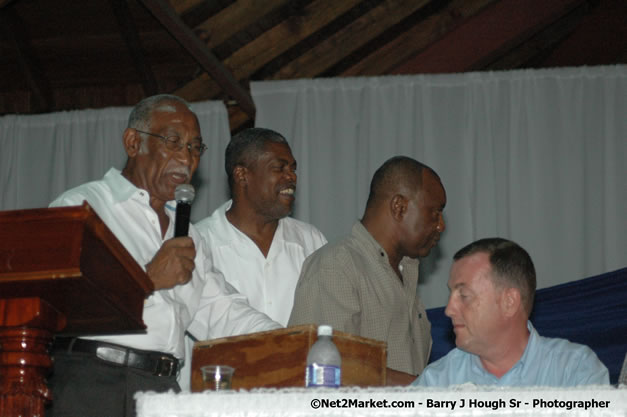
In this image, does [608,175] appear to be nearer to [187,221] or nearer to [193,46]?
[193,46]

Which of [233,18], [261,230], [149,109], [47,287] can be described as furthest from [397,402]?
[233,18]

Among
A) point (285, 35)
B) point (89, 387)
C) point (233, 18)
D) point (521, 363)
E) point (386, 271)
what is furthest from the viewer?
point (285, 35)

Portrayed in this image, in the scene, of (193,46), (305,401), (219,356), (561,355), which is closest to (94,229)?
(305,401)

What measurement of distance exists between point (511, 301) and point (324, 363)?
0.75 meters

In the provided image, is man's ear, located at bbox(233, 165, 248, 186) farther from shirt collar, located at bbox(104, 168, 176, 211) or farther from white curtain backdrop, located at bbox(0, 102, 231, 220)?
white curtain backdrop, located at bbox(0, 102, 231, 220)

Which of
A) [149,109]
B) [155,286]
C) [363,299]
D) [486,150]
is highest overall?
[486,150]

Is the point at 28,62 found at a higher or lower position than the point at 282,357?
higher

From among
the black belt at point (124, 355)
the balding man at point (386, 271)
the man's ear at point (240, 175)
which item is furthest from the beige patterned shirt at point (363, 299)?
the man's ear at point (240, 175)

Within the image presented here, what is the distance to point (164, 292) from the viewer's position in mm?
2891

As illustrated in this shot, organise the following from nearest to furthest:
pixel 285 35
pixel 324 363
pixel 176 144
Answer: pixel 324 363 → pixel 176 144 → pixel 285 35

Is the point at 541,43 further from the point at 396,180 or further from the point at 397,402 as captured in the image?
the point at 397,402

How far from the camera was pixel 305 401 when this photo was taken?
1.50m

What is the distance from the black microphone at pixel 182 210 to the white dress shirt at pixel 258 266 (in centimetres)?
105

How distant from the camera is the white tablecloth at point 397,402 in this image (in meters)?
1.46
